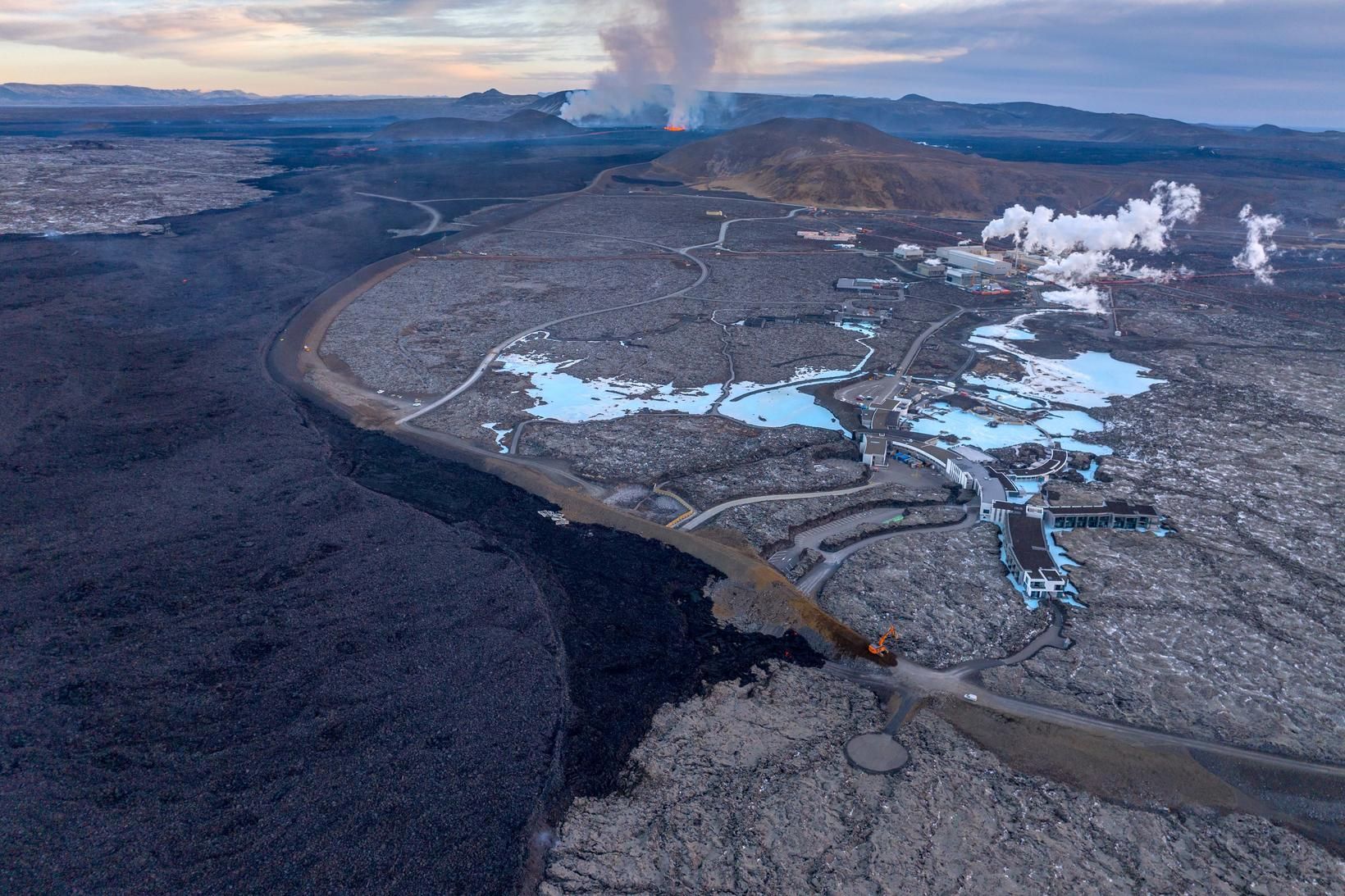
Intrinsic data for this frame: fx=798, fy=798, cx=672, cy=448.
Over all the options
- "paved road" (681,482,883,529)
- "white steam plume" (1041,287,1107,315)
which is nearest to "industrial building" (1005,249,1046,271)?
"white steam plume" (1041,287,1107,315)

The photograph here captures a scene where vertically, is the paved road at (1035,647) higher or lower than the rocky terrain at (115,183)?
lower

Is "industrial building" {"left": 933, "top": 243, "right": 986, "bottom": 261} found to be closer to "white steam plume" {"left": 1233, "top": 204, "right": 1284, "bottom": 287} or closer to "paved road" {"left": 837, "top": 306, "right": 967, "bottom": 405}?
"white steam plume" {"left": 1233, "top": 204, "right": 1284, "bottom": 287}

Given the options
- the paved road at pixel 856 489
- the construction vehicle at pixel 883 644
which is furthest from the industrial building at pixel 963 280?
A: the construction vehicle at pixel 883 644

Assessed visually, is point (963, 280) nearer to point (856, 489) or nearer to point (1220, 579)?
point (856, 489)

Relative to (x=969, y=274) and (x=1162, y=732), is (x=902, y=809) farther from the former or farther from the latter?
(x=969, y=274)

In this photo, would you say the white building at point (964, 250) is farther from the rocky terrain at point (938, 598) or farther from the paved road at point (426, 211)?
the rocky terrain at point (938, 598)

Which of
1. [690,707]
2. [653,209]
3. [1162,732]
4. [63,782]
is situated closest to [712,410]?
[690,707]

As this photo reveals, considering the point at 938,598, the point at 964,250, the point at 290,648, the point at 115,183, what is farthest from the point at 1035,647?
the point at 115,183
